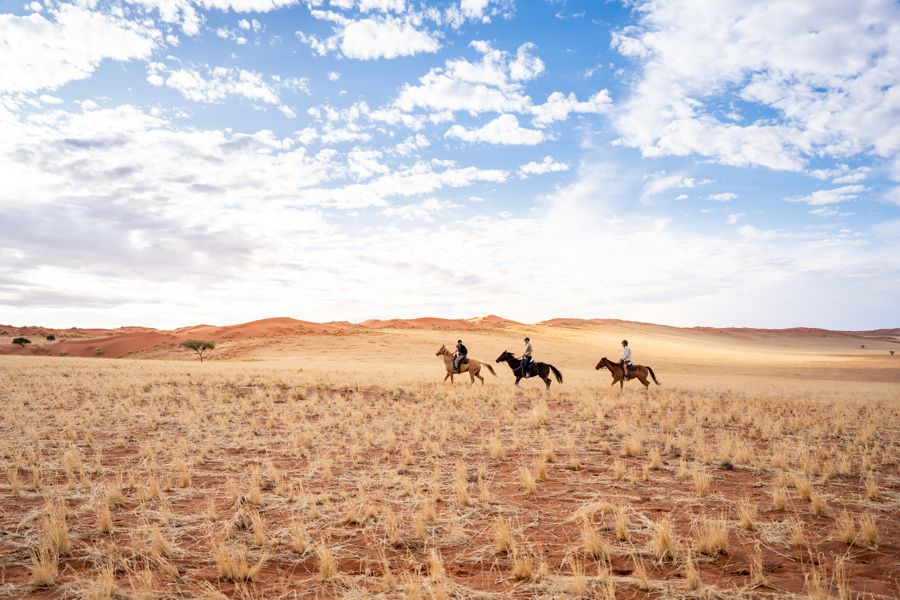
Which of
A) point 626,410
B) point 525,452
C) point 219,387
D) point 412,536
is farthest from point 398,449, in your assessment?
point 219,387

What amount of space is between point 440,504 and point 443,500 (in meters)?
0.17

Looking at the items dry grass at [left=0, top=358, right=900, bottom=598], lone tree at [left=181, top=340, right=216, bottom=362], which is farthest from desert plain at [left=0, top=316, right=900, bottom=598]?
lone tree at [left=181, top=340, right=216, bottom=362]

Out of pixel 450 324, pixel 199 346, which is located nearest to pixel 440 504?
pixel 199 346

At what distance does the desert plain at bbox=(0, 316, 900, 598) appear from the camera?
5.18 meters

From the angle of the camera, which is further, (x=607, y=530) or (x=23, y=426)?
(x=23, y=426)

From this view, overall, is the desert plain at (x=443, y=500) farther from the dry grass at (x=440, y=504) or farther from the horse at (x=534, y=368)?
the horse at (x=534, y=368)

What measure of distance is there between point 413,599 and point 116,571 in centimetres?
340

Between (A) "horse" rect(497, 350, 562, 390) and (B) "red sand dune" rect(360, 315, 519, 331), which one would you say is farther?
(B) "red sand dune" rect(360, 315, 519, 331)

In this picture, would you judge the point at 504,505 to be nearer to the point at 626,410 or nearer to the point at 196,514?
the point at 196,514

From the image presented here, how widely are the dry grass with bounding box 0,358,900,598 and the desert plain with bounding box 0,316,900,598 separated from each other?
42 millimetres

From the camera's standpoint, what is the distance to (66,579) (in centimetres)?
526

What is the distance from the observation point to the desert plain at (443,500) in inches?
204

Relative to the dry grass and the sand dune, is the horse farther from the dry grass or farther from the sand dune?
the sand dune

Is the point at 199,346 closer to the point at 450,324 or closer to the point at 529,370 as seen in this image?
the point at 450,324
